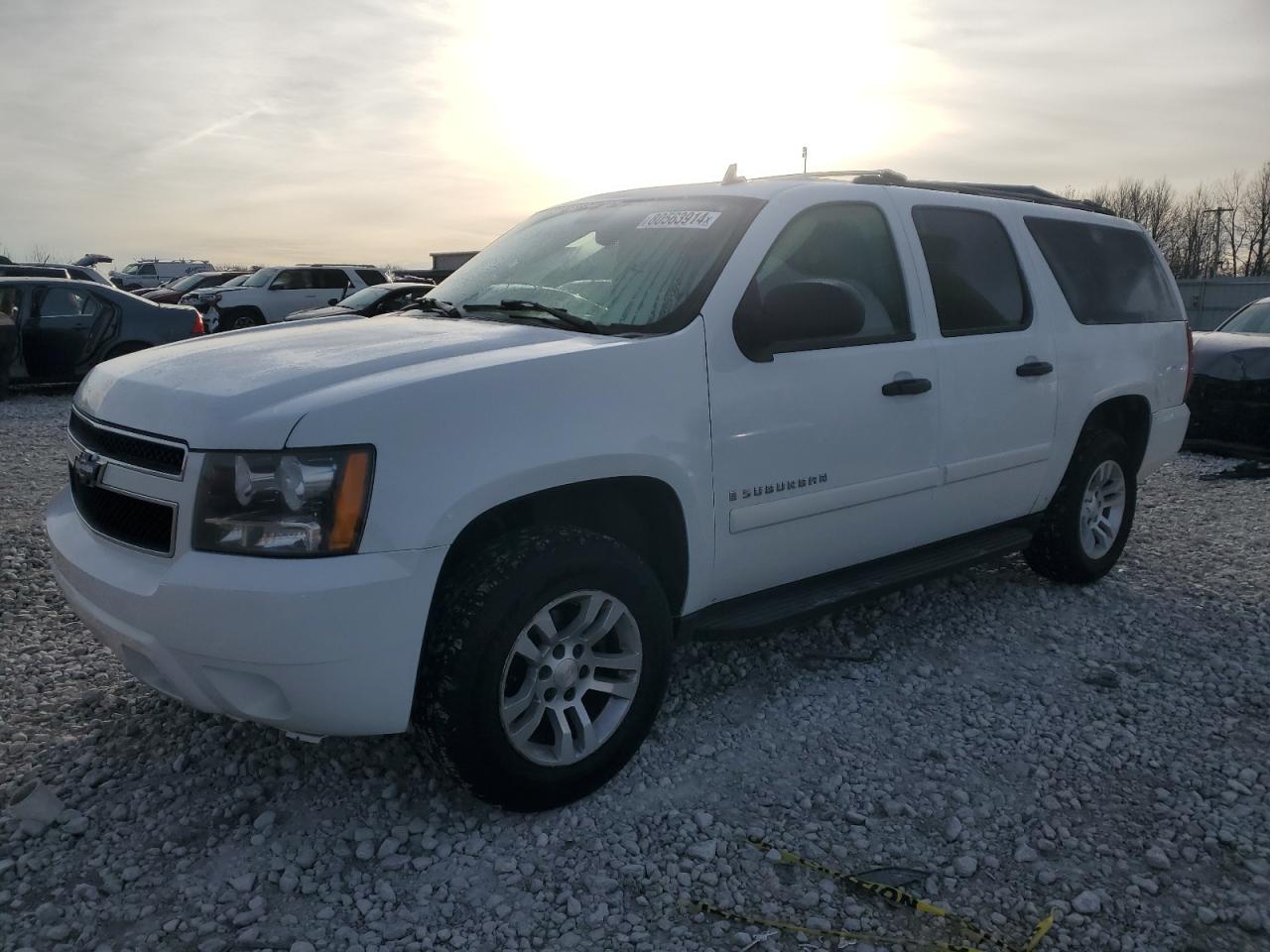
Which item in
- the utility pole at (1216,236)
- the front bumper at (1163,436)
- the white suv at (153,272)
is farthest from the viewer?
the utility pole at (1216,236)

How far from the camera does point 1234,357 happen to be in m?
8.37

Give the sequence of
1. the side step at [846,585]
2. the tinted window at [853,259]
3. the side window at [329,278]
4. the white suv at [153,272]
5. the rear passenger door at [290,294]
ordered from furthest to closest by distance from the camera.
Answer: the white suv at [153,272] < the side window at [329,278] < the rear passenger door at [290,294] < the tinted window at [853,259] < the side step at [846,585]

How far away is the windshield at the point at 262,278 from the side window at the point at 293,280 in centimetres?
10

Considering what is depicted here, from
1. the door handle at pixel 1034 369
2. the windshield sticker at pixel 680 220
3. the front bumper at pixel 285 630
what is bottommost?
the front bumper at pixel 285 630

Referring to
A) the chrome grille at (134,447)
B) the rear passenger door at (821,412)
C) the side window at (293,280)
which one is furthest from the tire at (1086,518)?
the side window at (293,280)

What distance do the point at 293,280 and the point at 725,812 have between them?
2142 cm

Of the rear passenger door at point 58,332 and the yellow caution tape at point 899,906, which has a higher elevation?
the rear passenger door at point 58,332

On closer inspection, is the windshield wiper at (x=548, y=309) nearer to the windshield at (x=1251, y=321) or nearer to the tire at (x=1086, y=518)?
the tire at (x=1086, y=518)

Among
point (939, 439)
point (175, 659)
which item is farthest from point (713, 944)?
point (939, 439)

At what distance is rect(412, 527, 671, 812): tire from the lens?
2.69 metres

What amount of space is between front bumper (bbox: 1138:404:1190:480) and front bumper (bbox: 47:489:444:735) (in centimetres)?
410

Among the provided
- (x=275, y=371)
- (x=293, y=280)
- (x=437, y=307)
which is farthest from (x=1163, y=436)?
(x=293, y=280)

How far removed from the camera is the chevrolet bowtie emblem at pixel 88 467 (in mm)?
2870

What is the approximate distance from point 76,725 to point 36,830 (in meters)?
0.69
